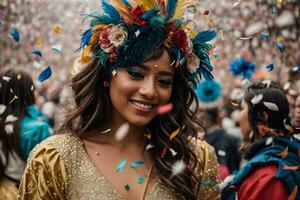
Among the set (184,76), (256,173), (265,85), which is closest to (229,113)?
(265,85)

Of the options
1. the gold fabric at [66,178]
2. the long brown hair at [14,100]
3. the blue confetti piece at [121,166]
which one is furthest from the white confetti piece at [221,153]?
the blue confetti piece at [121,166]

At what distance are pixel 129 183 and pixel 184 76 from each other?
69cm

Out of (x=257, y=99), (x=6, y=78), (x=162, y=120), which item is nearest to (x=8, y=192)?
(x=6, y=78)

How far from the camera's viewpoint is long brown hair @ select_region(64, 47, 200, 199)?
323 centimetres

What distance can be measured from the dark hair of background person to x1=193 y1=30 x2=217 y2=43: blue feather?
3.76 feet

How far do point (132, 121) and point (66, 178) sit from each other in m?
0.46

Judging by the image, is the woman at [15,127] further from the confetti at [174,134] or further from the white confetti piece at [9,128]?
the confetti at [174,134]

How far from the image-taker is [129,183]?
314 centimetres

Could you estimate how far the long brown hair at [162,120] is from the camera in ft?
10.6

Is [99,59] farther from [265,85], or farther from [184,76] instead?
[265,85]

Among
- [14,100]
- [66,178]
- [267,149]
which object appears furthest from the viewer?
[14,100]

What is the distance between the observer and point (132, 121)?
10.1 ft

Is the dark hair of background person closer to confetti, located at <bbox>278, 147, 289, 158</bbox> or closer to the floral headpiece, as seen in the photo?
confetti, located at <bbox>278, 147, 289, 158</bbox>

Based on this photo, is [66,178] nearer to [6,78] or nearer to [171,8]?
[171,8]
